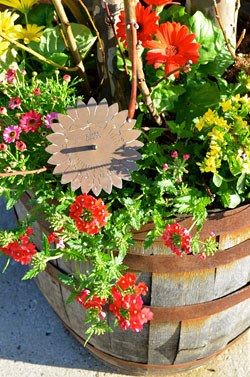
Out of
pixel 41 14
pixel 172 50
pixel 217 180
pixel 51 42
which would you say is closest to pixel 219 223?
pixel 217 180

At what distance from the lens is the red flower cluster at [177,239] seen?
3.06 ft

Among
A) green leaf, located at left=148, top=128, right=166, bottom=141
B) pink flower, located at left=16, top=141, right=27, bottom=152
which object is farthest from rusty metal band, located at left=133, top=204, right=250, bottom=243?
pink flower, located at left=16, top=141, right=27, bottom=152

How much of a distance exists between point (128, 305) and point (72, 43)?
719 mm

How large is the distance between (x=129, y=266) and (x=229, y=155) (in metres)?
0.37

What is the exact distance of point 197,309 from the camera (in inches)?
46.6

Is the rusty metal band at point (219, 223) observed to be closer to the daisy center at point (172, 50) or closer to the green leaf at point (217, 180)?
the green leaf at point (217, 180)

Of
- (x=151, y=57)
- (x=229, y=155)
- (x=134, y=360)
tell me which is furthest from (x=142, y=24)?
(x=134, y=360)

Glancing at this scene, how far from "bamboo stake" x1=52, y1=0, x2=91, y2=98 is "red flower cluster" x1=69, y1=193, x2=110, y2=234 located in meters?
0.48

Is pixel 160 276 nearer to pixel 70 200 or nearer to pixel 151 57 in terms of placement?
pixel 70 200

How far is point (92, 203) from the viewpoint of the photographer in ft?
2.96

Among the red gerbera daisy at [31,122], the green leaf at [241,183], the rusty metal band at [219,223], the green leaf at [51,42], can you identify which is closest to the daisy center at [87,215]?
the rusty metal band at [219,223]

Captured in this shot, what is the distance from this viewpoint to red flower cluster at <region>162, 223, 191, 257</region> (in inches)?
36.8

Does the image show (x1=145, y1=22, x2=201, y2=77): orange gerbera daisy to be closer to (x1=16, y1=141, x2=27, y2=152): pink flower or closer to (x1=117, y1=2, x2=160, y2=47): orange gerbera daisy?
(x1=117, y1=2, x2=160, y2=47): orange gerbera daisy

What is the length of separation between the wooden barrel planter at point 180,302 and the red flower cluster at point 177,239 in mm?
56
